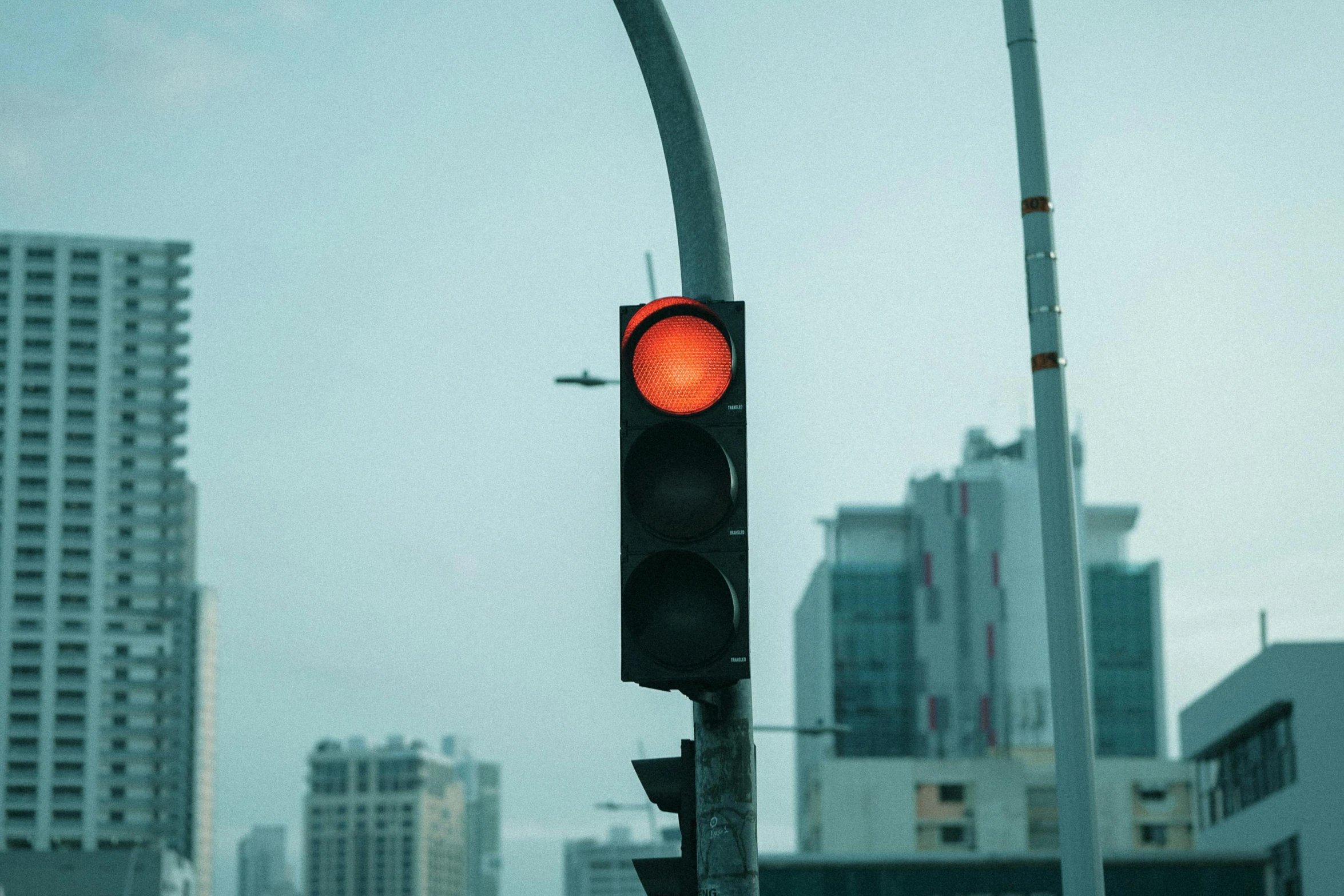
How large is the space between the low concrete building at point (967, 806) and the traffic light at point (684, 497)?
107170 millimetres

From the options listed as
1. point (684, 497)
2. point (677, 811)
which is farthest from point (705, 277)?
point (677, 811)

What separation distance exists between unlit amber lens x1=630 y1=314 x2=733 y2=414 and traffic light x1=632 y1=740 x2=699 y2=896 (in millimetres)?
1197

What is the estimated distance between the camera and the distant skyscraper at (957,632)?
468ft

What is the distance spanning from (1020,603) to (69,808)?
3618 inches

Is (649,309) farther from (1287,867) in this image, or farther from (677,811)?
(1287,867)

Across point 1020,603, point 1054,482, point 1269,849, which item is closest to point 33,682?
point 1020,603

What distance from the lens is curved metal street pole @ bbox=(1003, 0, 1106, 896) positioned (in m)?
8.84

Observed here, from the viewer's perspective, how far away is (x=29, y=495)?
613 feet

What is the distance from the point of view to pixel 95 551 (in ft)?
608

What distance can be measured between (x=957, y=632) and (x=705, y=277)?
5551 inches

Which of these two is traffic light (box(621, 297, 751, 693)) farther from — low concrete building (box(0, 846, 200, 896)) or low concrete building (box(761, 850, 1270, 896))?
low concrete building (box(0, 846, 200, 896))

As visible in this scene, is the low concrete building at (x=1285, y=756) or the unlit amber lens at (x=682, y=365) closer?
the unlit amber lens at (x=682, y=365)

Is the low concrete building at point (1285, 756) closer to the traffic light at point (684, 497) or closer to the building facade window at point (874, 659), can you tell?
the traffic light at point (684, 497)

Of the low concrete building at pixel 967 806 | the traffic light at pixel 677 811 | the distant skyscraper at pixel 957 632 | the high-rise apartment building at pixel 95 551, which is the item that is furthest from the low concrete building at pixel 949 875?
the high-rise apartment building at pixel 95 551
